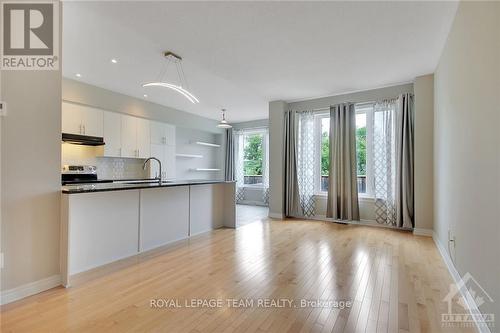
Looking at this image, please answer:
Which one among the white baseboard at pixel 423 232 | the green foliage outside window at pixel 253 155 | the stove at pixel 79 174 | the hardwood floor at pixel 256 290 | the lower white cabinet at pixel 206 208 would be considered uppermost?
the green foliage outside window at pixel 253 155

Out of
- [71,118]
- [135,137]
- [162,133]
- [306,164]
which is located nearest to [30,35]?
[71,118]

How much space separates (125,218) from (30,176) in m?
1.13

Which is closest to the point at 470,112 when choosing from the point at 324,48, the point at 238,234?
the point at 324,48

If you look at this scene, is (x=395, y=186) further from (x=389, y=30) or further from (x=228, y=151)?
(x=228, y=151)

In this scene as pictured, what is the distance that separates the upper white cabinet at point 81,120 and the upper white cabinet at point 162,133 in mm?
1274

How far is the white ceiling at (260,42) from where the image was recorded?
98.3 inches

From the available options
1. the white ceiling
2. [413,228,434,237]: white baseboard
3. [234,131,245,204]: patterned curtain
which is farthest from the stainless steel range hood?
[413,228,434,237]: white baseboard

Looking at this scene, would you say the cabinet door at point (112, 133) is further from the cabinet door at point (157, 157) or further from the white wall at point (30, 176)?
the white wall at point (30, 176)

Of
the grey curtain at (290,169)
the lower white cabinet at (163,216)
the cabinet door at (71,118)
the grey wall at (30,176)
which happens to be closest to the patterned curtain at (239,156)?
the grey curtain at (290,169)

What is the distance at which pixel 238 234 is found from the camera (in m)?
4.30

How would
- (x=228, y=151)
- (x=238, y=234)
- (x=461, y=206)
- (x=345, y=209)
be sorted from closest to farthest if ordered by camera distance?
(x=461, y=206) < (x=238, y=234) < (x=345, y=209) < (x=228, y=151)

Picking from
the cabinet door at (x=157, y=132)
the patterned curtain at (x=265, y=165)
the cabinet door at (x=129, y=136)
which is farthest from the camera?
the patterned curtain at (x=265, y=165)

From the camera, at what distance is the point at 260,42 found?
3135 millimetres

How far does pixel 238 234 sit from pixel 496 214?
3386 mm
